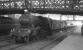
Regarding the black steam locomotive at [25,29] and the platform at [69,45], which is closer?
the platform at [69,45]

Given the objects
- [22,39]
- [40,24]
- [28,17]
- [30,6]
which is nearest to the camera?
[22,39]

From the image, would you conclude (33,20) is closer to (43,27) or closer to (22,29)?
(22,29)

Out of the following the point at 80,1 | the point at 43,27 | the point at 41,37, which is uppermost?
the point at 80,1

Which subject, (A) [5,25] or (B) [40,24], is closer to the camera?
(B) [40,24]

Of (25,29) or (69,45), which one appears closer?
(69,45)

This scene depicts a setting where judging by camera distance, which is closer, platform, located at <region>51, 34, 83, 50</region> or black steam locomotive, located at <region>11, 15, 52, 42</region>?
platform, located at <region>51, 34, 83, 50</region>

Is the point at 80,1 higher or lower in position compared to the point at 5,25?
higher

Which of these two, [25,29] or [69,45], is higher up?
[25,29]

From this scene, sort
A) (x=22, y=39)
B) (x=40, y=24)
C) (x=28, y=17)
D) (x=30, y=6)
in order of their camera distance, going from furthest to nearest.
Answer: (x=30, y=6)
(x=40, y=24)
(x=28, y=17)
(x=22, y=39)

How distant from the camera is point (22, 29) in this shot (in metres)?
20.5

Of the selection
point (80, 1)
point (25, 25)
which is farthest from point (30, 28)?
point (80, 1)

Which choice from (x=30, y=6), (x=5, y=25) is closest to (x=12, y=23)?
(x=5, y=25)

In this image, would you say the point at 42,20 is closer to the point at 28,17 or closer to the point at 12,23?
the point at 28,17

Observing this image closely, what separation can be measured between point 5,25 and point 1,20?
1.19m
